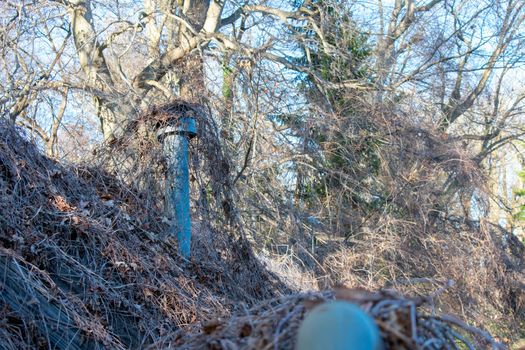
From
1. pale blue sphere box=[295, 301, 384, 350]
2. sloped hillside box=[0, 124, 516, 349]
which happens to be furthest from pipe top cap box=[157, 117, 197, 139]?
pale blue sphere box=[295, 301, 384, 350]

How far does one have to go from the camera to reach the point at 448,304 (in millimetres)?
9953

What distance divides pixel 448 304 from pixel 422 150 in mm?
2897

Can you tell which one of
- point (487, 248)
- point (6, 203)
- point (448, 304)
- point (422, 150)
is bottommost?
point (448, 304)

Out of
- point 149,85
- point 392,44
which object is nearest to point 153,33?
point 149,85

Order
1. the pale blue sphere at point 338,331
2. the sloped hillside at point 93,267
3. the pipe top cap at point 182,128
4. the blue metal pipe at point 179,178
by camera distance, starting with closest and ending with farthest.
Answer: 1. the pale blue sphere at point 338,331
2. the sloped hillside at point 93,267
3. the blue metal pipe at point 179,178
4. the pipe top cap at point 182,128

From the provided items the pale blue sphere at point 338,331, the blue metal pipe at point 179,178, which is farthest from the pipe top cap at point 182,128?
the pale blue sphere at point 338,331

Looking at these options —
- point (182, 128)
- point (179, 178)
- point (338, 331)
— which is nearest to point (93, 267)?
point (179, 178)

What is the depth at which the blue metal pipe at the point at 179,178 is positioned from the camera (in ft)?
21.6

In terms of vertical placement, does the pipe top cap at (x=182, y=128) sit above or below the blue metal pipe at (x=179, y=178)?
above

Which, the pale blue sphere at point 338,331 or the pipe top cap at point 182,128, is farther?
the pipe top cap at point 182,128

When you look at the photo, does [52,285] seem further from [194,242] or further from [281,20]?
[281,20]

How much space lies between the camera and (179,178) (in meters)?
6.72

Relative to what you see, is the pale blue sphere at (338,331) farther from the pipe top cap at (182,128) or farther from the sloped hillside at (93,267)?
the pipe top cap at (182,128)

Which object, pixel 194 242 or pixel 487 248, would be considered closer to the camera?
pixel 194 242
